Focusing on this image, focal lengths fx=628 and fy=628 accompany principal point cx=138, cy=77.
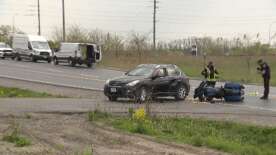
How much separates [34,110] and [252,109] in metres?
8.69

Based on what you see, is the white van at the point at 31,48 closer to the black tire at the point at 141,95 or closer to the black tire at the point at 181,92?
the black tire at the point at 181,92

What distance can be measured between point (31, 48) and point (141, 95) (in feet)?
121

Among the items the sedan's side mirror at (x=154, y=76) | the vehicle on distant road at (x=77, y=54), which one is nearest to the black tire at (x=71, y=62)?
the vehicle on distant road at (x=77, y=54)

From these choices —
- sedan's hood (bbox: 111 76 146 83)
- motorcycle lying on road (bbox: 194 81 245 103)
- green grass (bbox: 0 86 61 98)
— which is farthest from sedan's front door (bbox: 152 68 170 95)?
green grass (bbox: 0 86 61 98)

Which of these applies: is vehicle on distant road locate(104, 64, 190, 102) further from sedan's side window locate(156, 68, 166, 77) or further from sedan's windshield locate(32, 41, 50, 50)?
sedan's windshield locate(32, 41, 50, 50)

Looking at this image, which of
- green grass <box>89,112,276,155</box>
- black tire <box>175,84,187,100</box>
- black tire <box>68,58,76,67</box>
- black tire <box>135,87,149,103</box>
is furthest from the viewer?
black tire <box>68,58,76,67</box>

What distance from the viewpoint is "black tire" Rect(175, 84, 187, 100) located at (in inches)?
1071

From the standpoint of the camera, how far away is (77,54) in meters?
55.9

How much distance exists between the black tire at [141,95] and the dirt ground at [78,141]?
25.6 ft

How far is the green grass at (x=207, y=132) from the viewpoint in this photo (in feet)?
46.4

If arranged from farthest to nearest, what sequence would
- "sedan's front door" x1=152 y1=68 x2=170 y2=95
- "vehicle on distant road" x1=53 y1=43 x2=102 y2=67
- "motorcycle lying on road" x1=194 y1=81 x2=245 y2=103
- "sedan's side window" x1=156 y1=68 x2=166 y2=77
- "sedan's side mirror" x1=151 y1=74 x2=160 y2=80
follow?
"vehicle on distant road" x1=53 y1=43 x2=102 y2=67
"motorcycle lying on road" x1=194 y1=81 x2=245 y2=103
"sedan's side window" x1=156 y1=68 x2=166 y2=77
"sedan's front door" x1=152 y1=68 x2=170 y2=95
"sedan's side mirror" x1=151 y1=74 x2=160 y2=80

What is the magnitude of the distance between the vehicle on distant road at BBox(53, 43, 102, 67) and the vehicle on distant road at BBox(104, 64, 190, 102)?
28758 millimetres

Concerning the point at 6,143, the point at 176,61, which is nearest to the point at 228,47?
the point at 176,61

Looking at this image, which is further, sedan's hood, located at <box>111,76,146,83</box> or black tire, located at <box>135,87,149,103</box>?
sedan's hood, located at <box>111,76,146,83</box>
